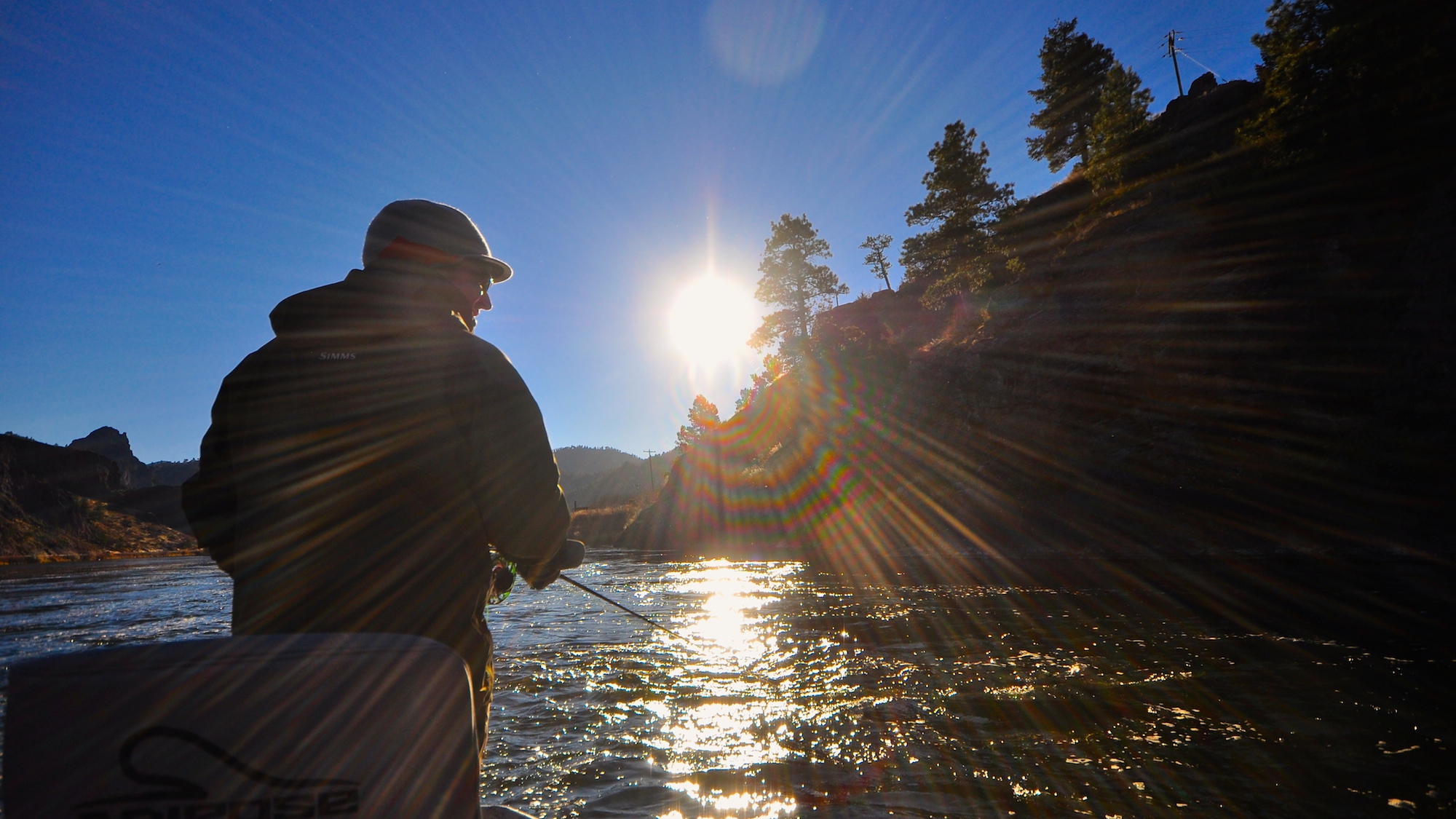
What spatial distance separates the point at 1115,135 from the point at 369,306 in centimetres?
4018

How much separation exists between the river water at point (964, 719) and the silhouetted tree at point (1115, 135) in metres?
30.6

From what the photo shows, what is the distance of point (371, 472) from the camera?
2.07 meters

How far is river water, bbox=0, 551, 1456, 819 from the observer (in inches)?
151

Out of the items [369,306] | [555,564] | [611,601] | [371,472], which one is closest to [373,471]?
[371,472]

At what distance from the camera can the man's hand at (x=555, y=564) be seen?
257 centimetres

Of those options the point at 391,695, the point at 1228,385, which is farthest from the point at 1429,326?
the point at 391,695

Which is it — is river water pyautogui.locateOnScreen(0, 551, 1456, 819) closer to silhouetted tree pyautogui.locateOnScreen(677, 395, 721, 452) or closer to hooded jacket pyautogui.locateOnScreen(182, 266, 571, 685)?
hooded jacket pyautogui.locateOnScreen(182, 266, 571, 685)

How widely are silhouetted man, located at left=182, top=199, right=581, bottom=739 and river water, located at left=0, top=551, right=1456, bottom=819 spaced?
2.45m

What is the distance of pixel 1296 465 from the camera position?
18.9 m

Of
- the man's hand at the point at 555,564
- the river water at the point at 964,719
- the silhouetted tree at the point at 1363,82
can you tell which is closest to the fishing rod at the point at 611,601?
the man's hand at the point at 555,564

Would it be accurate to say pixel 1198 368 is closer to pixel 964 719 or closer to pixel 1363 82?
pixel 1363 82

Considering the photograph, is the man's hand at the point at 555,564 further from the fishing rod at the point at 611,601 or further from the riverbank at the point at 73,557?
the riverbank at the point at 73,557

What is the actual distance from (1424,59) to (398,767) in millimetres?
32705

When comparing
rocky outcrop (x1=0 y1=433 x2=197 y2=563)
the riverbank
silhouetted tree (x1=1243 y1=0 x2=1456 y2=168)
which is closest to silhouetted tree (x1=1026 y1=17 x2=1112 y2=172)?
silhouetted tree (x1=1243 y1=0 x2=1456 y2=168)
